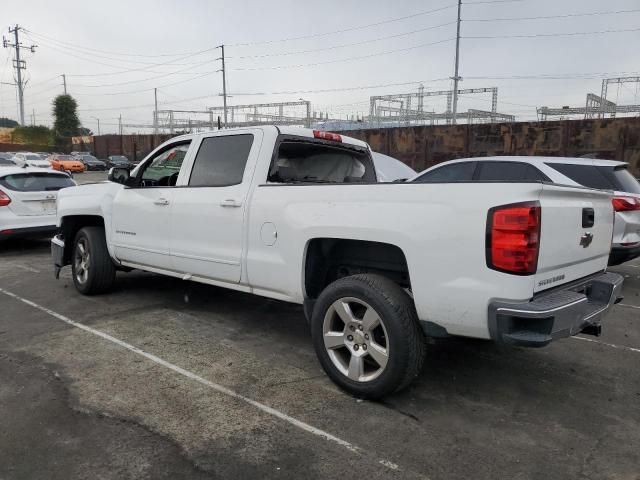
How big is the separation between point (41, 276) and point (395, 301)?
604 centimetres

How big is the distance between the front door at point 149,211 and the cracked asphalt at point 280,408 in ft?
2.29

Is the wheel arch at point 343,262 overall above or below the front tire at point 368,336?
above

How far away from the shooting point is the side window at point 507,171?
6832mm

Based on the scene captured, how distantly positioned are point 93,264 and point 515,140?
16.0 meters

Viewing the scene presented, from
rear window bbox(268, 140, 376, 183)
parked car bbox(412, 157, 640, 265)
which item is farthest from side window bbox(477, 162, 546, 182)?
rear window bbox(268, 140, 376, 183)

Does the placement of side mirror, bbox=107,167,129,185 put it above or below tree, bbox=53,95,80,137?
below

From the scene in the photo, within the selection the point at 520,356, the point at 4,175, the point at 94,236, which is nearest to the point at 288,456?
the point at 520,356

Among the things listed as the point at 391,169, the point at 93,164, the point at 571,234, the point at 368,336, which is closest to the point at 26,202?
the point at 391,169

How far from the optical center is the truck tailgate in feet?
9.37

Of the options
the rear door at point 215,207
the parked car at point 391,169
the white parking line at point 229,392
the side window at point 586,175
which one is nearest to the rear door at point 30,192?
the white parking line at point 229,392

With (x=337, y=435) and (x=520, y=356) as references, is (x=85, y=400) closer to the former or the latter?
(x=337, y=435)

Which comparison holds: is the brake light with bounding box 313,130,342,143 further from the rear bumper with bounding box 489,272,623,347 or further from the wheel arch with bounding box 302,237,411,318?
the rear bumper with bounding box 489,272,623,347

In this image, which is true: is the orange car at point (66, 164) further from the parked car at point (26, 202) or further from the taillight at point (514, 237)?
the taillight at point (514, 237)

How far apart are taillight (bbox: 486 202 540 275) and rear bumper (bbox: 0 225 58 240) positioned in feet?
27.5
